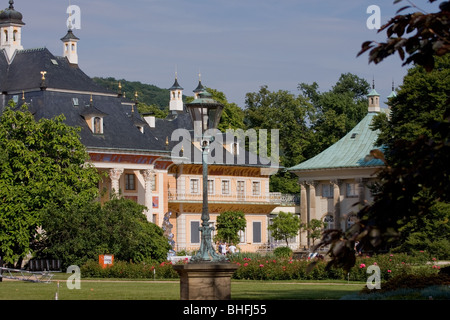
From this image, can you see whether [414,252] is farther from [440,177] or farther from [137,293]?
[440,177]

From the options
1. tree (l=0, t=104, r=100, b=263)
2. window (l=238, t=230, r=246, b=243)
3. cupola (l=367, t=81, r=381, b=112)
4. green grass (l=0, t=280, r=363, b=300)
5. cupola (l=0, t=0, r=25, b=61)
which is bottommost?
green grass (l=0, t=280, r=363, b=300)

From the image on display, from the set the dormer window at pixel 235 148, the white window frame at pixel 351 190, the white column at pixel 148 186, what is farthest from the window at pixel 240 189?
the white column at pixel 148 186

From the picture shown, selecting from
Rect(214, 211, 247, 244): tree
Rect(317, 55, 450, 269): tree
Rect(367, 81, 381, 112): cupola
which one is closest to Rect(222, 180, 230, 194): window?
Rect(214, 211, 247, 244): tree

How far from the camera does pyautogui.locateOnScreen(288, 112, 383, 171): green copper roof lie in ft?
269

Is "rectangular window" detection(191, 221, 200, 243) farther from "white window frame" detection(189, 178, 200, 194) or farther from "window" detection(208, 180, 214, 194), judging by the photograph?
"window" detection(208, 180, 214, 194)

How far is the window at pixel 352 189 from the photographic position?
8222 centimetres

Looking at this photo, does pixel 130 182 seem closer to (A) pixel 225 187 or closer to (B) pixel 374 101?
(A) pixel 225 187

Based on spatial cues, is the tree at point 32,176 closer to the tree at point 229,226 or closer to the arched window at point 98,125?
the arched window at point 98,125

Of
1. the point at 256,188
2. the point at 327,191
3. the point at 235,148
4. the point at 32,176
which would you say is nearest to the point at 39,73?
the point at 32,176

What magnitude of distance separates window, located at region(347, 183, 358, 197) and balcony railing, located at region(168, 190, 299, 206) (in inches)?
232

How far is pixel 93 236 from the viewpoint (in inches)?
1756

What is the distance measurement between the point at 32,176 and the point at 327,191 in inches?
1647

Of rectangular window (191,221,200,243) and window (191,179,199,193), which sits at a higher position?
window (191,179,199,193)

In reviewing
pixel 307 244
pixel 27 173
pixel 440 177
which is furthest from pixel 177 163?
pixel 440 177
